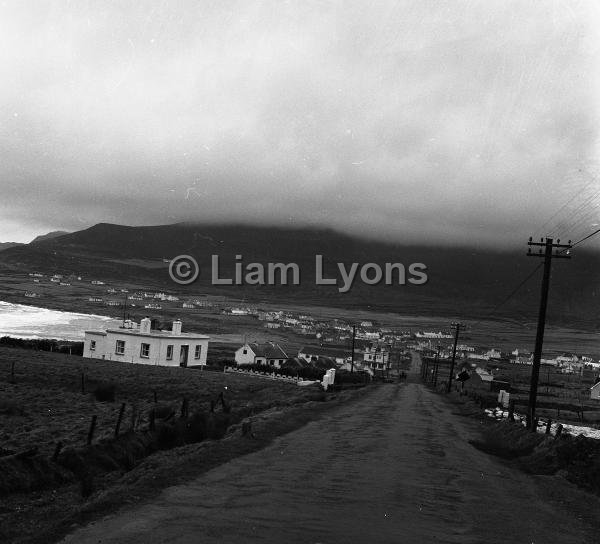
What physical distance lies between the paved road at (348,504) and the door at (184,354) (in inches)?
1594

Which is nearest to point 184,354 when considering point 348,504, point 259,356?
point 259,356

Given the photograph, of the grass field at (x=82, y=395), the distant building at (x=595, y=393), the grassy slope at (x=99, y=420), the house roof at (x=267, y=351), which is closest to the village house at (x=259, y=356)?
the house roof at (x=267, y=351)

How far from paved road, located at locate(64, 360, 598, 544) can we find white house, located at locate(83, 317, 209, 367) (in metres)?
39.2

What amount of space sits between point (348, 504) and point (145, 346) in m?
48.3

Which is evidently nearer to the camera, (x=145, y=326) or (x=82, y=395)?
(x=82, y=395)

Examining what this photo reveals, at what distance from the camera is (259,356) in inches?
3305

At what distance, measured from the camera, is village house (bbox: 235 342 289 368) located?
82.6 meters

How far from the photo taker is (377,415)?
31.7m

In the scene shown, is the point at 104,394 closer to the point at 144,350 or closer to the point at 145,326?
the point at 144,350

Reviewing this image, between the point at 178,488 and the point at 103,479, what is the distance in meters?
4.02

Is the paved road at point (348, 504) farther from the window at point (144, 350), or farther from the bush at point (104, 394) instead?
the window at point (144, 350)

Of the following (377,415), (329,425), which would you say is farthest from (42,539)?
(377,415)

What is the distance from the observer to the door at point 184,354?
58897 mm

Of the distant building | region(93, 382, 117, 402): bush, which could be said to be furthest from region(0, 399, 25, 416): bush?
the distant building
